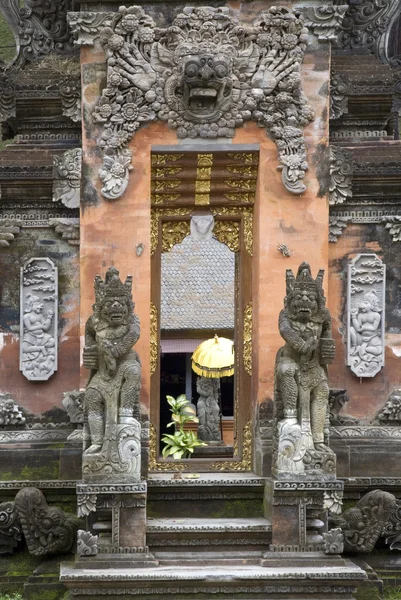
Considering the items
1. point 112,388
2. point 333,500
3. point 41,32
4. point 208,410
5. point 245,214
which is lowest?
point 333,500

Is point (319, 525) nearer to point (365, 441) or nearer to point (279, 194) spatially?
point (365, 441)

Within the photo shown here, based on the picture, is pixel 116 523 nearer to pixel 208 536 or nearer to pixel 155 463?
pixel 208 536

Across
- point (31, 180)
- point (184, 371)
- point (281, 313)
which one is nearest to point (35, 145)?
point (31, 180)

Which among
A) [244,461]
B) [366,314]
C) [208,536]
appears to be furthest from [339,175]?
[208,536]

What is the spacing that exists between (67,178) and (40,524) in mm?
4051

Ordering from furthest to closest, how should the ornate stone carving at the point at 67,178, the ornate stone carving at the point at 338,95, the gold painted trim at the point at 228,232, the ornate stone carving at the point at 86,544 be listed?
the gold painted trim at the point at 228,232 < the ornate stone carving at the point at 338,95 < the ornate stone carving at the point at 67,178 < the ornate stone carving at the point at 86,544

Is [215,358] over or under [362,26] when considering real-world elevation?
under

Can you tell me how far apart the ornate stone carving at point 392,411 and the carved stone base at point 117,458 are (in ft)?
10.8

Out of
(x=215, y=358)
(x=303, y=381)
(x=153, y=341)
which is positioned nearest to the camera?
(x=303, y=381)

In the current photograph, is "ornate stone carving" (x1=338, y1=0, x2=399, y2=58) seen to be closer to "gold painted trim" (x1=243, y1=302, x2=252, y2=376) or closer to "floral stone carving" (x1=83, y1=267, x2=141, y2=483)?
"gold painted trim" (x1=243, y1=302, x2=252, y2=376)

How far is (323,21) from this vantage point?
17156mm

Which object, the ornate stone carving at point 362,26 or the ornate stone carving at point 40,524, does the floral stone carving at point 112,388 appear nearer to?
the ornate stone carving at point 40,524

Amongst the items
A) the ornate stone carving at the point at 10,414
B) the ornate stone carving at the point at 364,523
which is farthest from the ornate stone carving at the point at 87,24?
the ornate stone carving at the point at 364,523

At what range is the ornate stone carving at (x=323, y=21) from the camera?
17125mm
